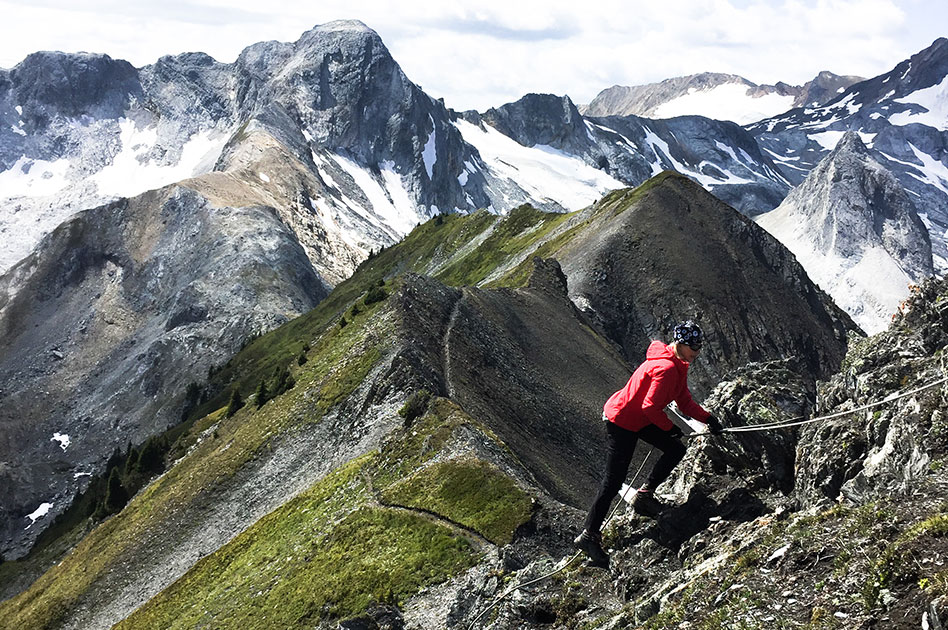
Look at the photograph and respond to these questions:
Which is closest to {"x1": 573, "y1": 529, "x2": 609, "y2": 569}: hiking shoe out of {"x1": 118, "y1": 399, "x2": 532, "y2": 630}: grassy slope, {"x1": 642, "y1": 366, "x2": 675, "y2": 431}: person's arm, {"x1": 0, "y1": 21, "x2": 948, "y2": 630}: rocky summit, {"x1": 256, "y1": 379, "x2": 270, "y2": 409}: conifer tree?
{"x1": 0, "y1": 21, "x2": 948, "y2": 630}: rocky summit

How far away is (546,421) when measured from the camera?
65.6m

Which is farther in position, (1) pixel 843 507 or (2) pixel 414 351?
(2) pixel 414 351

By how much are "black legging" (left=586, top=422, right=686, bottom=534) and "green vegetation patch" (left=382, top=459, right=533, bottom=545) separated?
18.4 m

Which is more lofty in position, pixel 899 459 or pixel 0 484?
pixel 899 459

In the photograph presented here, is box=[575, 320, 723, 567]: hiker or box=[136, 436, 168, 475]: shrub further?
box=[136, 436, 168, 475]: shrub

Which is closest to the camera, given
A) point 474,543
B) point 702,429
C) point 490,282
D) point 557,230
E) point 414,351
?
point 702,429

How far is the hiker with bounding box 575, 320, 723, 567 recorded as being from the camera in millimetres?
20344

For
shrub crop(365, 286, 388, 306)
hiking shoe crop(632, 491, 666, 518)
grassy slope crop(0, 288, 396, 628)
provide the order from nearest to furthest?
hiking shoe crop(632, 491, 666, 518)
grassy slope crop(0, 288, 396, 628)
shrub crop(365, 286, 388, 306)

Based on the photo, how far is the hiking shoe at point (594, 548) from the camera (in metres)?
23.4

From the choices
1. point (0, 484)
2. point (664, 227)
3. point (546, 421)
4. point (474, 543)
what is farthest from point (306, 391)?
point (0, 484)

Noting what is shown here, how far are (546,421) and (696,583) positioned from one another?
1867 inches

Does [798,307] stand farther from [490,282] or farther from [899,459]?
[899,459]

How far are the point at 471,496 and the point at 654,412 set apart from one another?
24.7 meters

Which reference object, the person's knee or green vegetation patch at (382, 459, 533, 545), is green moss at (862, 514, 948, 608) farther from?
green vegetation patch at (382, 459, 533, 545)
